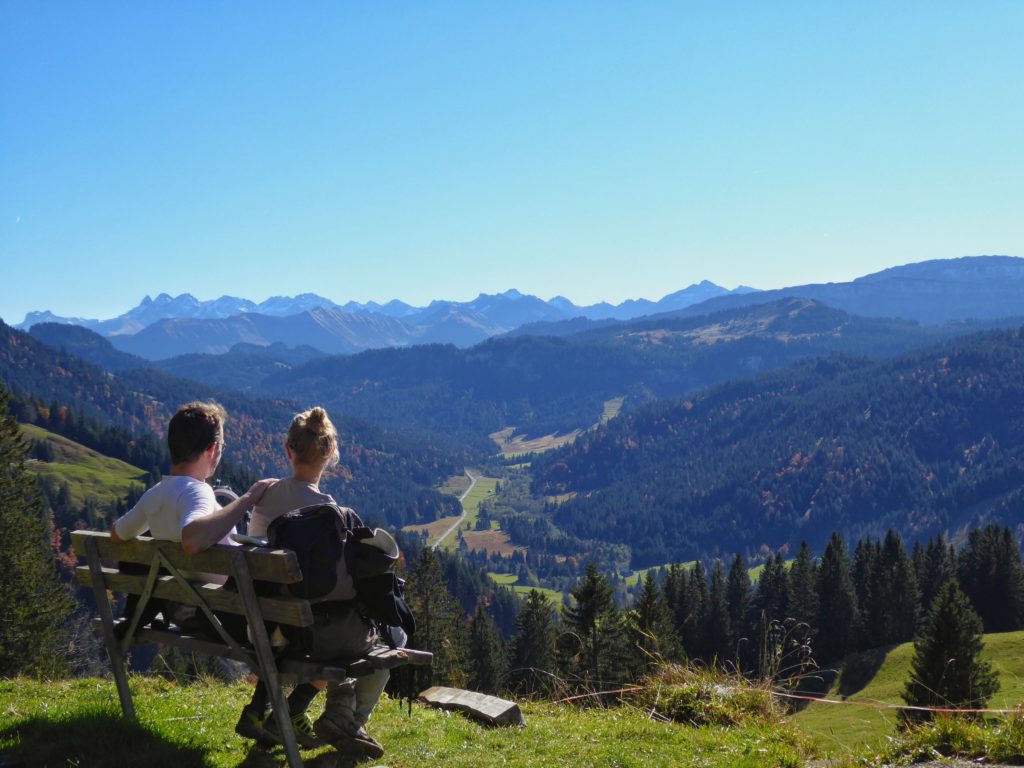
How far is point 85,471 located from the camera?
482ft

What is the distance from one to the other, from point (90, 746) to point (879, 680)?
74.3m

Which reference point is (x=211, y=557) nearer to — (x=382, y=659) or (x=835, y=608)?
(x=382, y=659)

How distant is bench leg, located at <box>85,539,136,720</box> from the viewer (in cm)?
686

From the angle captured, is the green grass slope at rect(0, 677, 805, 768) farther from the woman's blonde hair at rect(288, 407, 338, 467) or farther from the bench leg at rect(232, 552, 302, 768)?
the woman's blonde hair at rect(288, 407, 338, 467)

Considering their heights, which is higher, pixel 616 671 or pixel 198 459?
pixel 198 459

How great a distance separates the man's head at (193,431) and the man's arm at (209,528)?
0.72 m

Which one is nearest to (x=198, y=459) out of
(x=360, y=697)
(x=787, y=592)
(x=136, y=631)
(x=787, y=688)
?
(x=136, y=631)

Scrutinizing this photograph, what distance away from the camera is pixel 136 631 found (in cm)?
698

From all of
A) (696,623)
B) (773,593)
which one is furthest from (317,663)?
(773,593)

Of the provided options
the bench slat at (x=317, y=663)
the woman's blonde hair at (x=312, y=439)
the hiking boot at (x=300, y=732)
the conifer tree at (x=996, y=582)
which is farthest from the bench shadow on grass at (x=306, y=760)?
the conifer tree at (x=996, y=582)

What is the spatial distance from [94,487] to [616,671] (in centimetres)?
12602

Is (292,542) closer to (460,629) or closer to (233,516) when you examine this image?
(233,516)

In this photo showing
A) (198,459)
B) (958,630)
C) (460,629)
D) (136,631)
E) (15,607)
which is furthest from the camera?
(460,629)

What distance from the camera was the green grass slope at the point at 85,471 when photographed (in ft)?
438
